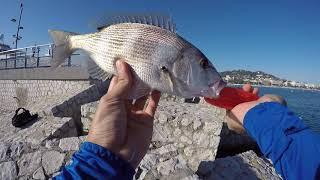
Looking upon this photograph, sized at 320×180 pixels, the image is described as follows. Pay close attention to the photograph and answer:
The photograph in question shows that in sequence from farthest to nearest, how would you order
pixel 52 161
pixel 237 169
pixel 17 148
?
pixel 237 169
pixel 17 148
pixel 52 161

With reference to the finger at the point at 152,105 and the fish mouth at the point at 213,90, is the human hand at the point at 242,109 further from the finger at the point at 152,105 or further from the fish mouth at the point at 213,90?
the finger at the point at 152,105

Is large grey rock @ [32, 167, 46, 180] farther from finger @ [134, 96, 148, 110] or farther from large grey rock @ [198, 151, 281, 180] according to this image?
finger @ [134, 96, 148, 110]

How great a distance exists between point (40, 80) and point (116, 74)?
1651 centimetres

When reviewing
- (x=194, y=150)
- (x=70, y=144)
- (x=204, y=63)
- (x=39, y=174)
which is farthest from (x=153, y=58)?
(x=194, y=150)

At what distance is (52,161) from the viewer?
5566 millimetres

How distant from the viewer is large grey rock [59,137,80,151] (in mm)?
5973

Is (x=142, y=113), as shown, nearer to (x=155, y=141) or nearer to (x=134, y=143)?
(x=134, y=143)

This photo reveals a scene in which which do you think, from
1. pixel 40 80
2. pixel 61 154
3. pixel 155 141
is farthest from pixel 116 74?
pixel 40 80

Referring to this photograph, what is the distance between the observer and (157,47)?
8.08ft

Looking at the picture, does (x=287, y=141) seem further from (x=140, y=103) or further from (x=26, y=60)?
(x=26, y=60)

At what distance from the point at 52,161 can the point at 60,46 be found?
3.18m

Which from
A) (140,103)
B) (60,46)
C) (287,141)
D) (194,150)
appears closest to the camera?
(287,141)

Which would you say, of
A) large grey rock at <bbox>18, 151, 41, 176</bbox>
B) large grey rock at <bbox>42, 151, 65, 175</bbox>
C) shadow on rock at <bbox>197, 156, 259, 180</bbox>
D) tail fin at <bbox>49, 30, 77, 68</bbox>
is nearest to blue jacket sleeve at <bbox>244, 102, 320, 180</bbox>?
tail fin at <bbox>49, 30, 77, 68</bbox>

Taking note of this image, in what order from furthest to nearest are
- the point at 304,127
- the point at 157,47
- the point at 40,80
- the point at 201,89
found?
the point at 40,80 < the point at 157,47 < the point at 201,89 < the point at 304,127
